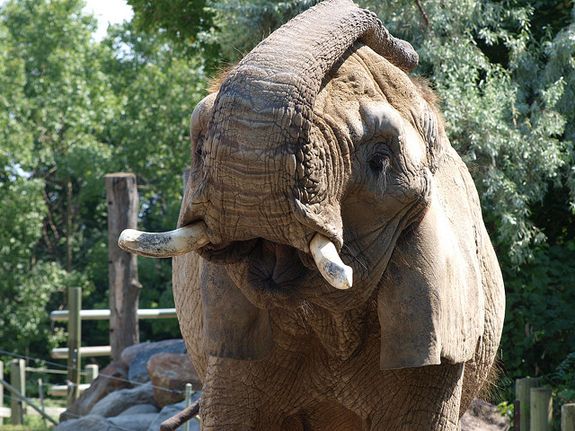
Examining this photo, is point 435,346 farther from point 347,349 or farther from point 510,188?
point 510,188

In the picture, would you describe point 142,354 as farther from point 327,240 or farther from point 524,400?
point 327,240

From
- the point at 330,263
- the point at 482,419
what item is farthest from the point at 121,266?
the point at 330,263

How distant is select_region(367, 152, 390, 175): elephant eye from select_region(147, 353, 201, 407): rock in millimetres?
7155

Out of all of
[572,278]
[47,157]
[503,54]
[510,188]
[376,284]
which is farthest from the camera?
[47,157]

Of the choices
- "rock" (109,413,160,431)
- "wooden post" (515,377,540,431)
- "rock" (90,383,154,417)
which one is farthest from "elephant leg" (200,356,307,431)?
"rock" (90,383,154,417)

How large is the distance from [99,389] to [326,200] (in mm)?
8782

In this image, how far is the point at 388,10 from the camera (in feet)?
34.9

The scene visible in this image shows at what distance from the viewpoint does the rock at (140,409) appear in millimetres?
11008

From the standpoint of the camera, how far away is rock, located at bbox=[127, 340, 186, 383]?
1219 cm

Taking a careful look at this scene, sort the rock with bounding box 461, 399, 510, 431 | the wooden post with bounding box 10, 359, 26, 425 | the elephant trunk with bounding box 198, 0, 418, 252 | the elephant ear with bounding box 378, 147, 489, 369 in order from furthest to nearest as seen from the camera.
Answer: the wooden post with bounding box 10, 359, 26, 425
the rock with bounding box 461, 399, 510, 431
the elephant ear with bounding box 378, 147, 489, 369
the elephant trunk with bounding box 198, 0, 418, 252

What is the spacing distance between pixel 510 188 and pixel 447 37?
1.48 m

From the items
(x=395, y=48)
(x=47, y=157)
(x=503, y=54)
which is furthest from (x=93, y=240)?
(x=395, y=48)

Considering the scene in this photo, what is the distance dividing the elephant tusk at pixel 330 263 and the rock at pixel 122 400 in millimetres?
7548

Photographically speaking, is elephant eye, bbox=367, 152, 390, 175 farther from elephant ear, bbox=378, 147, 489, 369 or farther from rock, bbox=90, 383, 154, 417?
rock, bbox=90, 383, 154, 417
